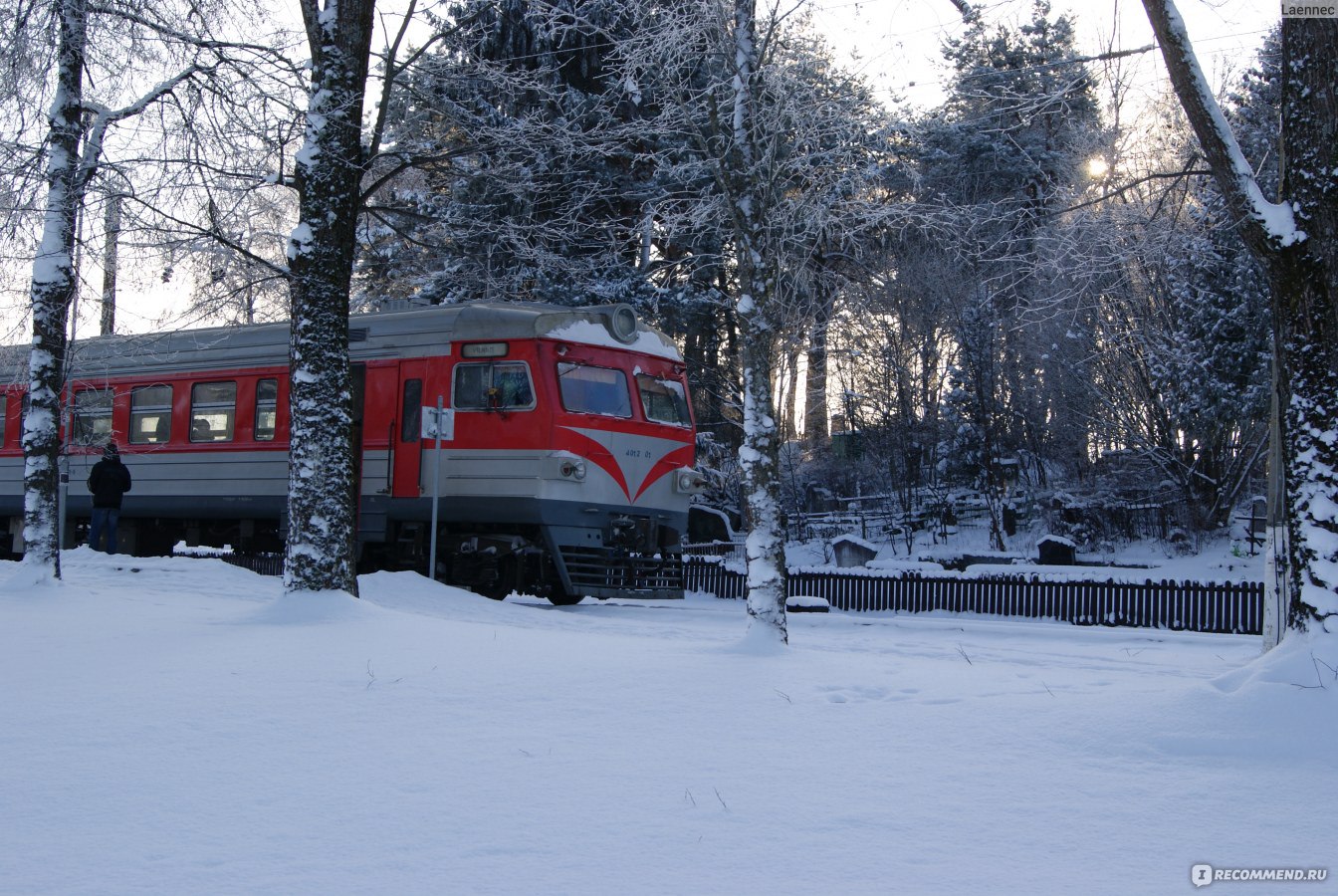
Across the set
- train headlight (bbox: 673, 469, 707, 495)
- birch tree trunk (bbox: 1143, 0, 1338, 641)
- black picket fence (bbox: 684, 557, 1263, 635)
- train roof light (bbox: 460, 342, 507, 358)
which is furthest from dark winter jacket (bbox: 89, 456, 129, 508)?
birch tree trunk (bbox: 1143, 0, 1338, 641)

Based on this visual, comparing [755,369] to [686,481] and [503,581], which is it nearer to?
[686,481]

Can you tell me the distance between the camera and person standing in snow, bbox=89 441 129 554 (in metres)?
17.2

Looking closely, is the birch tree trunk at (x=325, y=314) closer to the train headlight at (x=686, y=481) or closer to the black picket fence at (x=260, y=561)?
the train headlight at (x=686, y=481)

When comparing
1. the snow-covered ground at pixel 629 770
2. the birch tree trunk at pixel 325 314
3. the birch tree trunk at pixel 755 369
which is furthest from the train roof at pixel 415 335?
the snow-covered ground at pixel 629 770

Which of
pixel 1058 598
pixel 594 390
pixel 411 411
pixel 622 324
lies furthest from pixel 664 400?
pixel 1058 598

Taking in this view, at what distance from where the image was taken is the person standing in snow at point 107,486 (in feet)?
56.4

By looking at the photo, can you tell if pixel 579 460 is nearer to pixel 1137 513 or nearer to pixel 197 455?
pixel 197 455

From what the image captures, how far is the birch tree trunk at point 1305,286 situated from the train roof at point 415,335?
30.2 feet

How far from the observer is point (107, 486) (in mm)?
17188

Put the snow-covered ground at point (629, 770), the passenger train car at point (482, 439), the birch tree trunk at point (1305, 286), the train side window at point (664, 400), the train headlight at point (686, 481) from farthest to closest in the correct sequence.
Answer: the train headlight at point (686, 481) < the train side window at point (664, 400) < the passenger train car at point (482, 439) < the birch tree trunk at point (1305, 286) < the snow-covered ground at point (629, 770)

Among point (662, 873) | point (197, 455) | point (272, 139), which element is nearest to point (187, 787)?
point (662, 873)

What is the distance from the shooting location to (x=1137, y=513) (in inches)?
1094

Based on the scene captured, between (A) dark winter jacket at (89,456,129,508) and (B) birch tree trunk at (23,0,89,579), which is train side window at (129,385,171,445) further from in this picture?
(B) birch tree trunk at (23,0,89,579)

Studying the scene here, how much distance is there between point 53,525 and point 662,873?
439 inches
